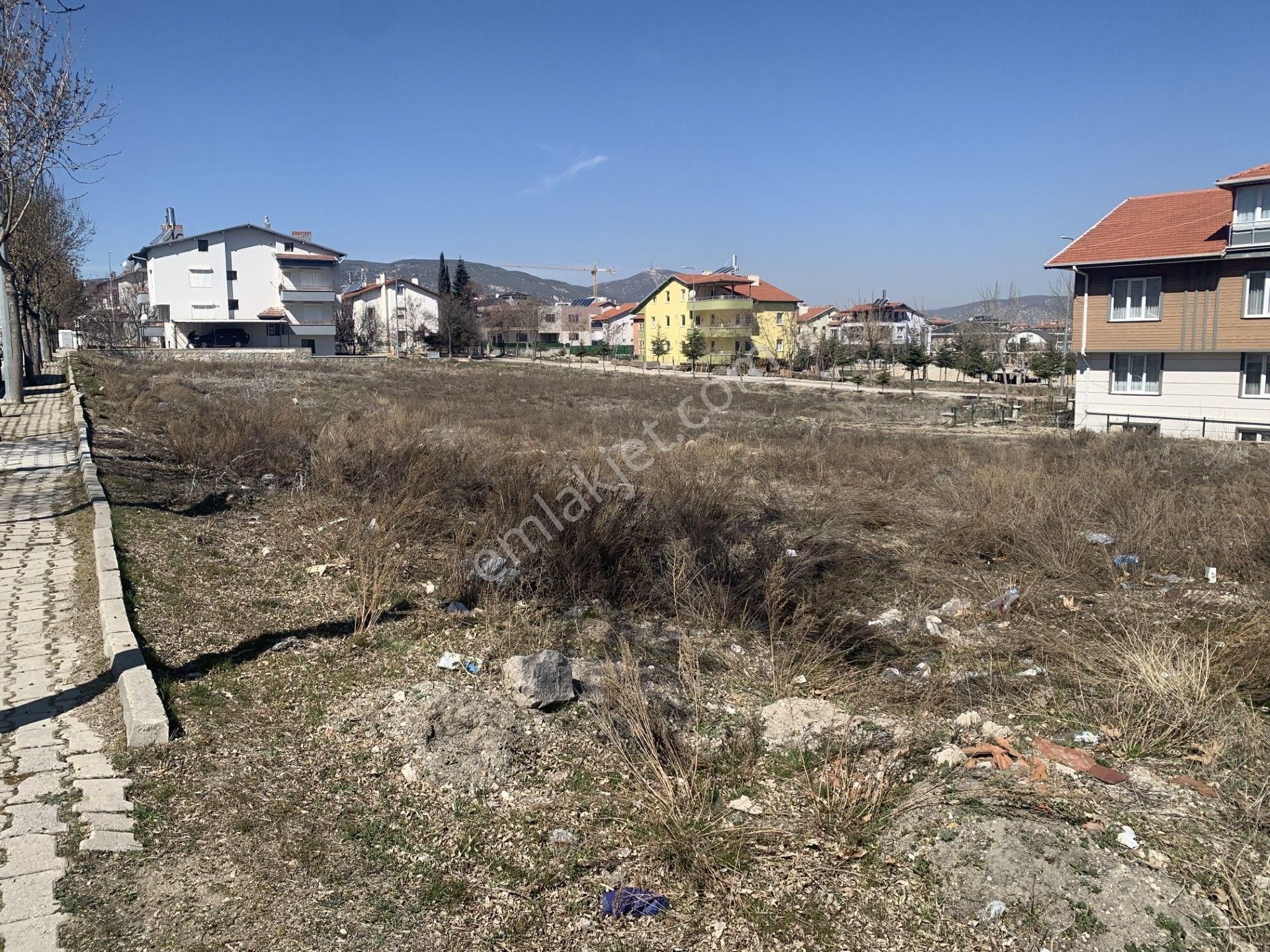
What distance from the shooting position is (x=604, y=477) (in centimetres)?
1074

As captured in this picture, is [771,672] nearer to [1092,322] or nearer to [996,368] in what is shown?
[1092,322]

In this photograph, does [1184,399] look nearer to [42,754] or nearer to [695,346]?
[42,754]

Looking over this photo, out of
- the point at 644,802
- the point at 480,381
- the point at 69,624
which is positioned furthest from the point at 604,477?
the point at 480,381

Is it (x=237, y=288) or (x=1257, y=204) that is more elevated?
(x=237, y=288)

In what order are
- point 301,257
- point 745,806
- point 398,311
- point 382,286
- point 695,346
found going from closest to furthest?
1. point 745,806
2. point 695,346
3. point 301,257
4. point 398,311
5. point 382,286

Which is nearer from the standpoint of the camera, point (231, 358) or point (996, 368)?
point (231, 358)

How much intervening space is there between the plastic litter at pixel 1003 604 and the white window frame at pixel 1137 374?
22.3 m

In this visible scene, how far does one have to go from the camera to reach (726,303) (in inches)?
2491

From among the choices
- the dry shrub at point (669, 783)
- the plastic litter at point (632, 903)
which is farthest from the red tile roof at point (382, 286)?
the plastic litter at point (632, 903)

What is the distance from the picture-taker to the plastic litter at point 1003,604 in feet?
25.0

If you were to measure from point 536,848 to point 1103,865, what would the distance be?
2.45 m

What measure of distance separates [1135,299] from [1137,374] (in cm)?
227

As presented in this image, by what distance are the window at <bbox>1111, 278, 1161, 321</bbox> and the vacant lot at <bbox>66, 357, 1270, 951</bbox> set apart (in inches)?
637

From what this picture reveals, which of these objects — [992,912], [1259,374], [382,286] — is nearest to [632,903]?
[992,912]
